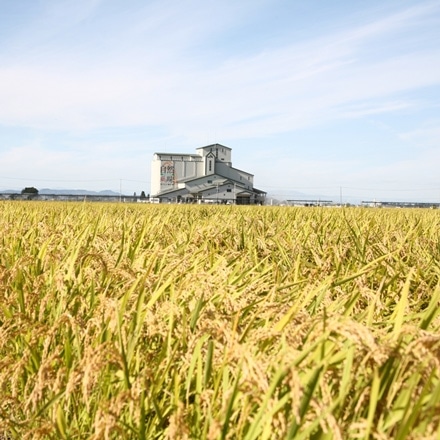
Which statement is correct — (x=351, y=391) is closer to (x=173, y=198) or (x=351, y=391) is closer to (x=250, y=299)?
(x=250, y=299)

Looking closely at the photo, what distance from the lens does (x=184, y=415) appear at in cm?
156

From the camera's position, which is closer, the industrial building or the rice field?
the rice field

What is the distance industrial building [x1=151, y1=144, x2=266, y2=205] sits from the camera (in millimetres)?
88500

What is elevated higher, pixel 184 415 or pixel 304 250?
pixel 304 250

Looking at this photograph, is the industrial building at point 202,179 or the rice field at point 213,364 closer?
the rice field at point 213,364

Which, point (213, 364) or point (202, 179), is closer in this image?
point (213, 364)

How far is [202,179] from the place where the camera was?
90250mm

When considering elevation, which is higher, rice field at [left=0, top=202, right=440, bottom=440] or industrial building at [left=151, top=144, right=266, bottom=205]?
industrial building at [left=151, top=144, right=266, bottom=205]

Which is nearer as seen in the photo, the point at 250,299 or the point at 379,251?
the point at 250,299

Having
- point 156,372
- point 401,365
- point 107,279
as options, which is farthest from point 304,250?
point 401,365

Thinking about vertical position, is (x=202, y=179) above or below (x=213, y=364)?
above

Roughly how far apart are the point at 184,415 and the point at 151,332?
0.31m

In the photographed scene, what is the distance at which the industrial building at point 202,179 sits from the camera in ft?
290

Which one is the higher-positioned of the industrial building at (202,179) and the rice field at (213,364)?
the industrial building at (202,179)
